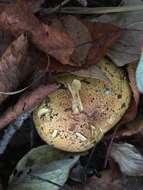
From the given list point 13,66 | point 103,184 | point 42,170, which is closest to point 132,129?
point 103,184

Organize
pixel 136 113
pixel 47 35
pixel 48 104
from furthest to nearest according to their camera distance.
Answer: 1. pixel 136 113
2. pixel 48 104
3. pixel 47 35

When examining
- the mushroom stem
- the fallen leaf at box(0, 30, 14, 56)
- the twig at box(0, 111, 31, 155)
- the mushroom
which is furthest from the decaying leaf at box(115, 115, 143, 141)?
the fallen leaf at box(0, 30, 14, 56)

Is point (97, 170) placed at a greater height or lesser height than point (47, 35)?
lesser

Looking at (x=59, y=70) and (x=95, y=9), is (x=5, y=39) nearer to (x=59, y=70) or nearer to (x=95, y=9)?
(x=59, y=70)

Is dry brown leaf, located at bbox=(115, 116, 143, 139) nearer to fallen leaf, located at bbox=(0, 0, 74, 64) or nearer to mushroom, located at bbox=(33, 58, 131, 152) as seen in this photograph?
mushroom, located at bbox=(33, 58, 131, 152)

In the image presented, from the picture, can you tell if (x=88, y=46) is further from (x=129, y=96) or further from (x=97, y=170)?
(x=97, y=170)

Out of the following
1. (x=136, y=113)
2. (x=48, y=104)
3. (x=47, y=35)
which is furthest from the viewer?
(x=136, y=113)

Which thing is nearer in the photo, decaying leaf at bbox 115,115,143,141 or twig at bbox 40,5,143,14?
twig at bbox 40,5,143,14

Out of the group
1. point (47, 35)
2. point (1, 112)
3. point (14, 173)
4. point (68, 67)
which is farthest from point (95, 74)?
point (14, 173)
